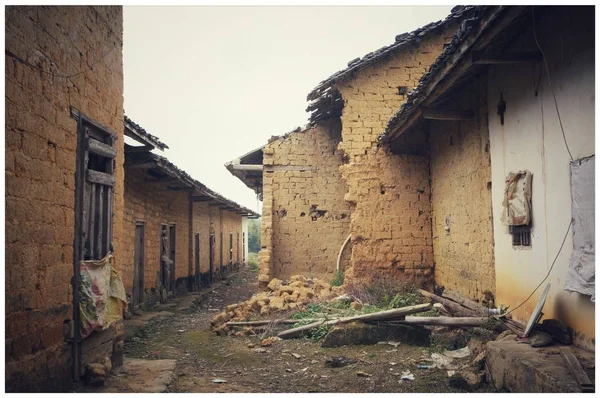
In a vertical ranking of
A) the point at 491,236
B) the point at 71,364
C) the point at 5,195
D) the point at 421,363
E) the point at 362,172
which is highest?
the point at 362,172

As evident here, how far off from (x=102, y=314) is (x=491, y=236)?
5.13m

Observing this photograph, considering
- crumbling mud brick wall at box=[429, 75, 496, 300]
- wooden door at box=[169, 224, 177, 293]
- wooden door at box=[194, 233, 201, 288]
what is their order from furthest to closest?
wooden door at box=[194, 233, 201, 288] < wooden door at box=[169, 224, 177, 293] < crumbling mud brick wall at box=[429, 75, 496, 300]

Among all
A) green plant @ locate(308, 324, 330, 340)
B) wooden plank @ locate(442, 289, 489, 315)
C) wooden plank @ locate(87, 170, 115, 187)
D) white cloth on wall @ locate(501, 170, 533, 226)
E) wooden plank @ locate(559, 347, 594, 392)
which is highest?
wooden plank @ locate(87, 170, 115, 187)

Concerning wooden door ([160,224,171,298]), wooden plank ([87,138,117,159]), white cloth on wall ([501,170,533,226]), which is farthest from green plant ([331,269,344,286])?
wooden plank ([87,138,117,159])

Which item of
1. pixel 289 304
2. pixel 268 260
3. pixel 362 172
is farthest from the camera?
pixel 268 260

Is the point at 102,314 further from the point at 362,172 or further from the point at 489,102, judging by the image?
the point at 362,172

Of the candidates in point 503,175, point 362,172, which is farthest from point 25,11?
point 362,172

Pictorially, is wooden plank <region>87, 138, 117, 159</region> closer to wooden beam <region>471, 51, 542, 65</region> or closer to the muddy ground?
the muddy ground

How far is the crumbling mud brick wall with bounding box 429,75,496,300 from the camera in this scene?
7.45 metres

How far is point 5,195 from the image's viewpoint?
400 cm

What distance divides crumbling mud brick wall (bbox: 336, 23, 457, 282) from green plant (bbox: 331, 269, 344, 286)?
40.7 inches

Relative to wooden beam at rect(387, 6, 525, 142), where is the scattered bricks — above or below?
below

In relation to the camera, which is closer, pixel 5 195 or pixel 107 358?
pixel 5 195

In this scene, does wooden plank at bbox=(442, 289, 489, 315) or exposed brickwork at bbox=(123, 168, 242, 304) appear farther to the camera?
exposed brickwork at bbox=(123, 168, 242, 304)
